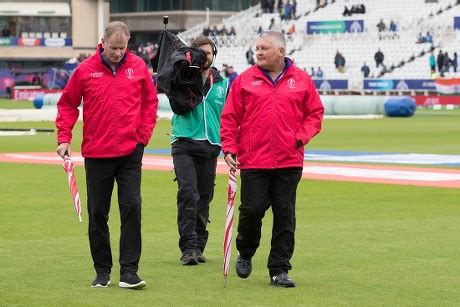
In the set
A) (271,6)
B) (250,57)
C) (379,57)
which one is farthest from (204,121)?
(271,6)

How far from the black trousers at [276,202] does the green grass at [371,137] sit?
57.0 feet

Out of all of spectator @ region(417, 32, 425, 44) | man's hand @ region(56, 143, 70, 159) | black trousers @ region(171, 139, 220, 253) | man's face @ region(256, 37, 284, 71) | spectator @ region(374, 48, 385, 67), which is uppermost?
man's face @ region(256, 37, 284, 71)

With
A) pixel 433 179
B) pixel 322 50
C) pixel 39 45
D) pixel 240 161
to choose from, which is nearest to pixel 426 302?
pixel 240 161

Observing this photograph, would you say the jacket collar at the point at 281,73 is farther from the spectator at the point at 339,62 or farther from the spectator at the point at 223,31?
the spectator at the point at 223,31

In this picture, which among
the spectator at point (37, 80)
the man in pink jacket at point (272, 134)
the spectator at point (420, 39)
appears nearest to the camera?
the man in pink jacket at point (272, 134)

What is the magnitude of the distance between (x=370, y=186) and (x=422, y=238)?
6.11 m

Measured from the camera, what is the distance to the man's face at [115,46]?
10.1m

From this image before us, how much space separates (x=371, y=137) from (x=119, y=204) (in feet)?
78.3

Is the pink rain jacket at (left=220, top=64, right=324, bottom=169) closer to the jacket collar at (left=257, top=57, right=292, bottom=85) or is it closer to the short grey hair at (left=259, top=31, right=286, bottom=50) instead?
the jacket collar at (left=257, top=57, right=292, bottom=85)

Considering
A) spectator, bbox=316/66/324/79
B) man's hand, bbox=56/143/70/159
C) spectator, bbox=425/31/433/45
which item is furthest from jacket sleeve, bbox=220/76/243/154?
spectator, bbox=316/66/324/79

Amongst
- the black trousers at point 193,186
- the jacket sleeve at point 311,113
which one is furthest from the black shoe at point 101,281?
the jacket sleeve at point 311,113

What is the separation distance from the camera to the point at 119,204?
10.3m

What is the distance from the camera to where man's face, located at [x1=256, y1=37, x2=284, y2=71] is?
10.3 metres

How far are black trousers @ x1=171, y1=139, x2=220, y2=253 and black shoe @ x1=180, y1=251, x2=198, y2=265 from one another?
41mm
